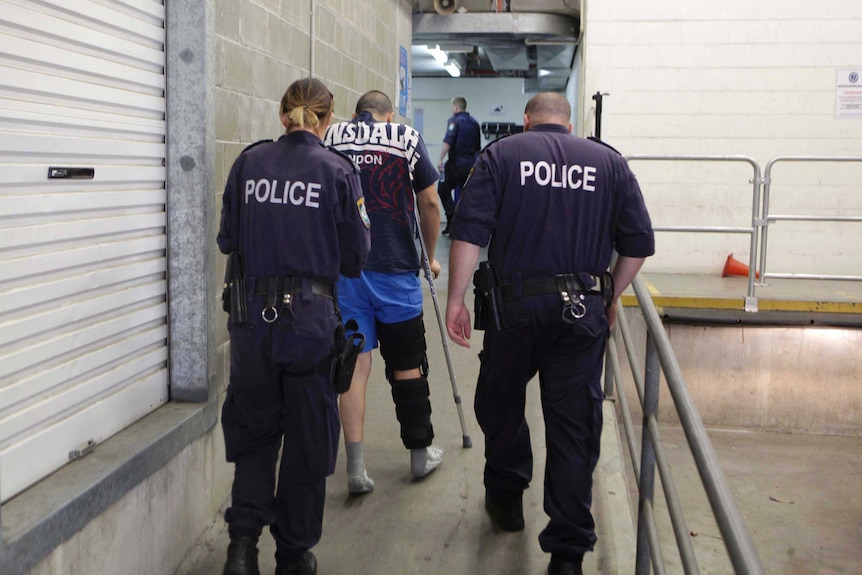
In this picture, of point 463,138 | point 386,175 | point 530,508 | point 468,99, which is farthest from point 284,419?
point 468,99

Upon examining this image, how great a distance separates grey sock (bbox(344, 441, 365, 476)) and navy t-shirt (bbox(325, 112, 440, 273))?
2.35ft

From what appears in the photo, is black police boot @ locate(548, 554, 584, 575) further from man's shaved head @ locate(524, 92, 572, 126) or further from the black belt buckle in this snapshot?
man's shaved head @ locate(524, 92, 572, 126)

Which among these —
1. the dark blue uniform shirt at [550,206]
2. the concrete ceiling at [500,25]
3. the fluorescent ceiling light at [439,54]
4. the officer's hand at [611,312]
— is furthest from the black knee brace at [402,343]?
the fluorescent ceiling light at [439,54]

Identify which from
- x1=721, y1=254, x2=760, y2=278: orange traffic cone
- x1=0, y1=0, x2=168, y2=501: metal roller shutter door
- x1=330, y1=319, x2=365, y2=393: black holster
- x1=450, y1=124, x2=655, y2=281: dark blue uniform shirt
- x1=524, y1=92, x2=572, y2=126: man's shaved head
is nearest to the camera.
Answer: x1=0, y1=0, x2=168, y2=501: metal roller shutter door

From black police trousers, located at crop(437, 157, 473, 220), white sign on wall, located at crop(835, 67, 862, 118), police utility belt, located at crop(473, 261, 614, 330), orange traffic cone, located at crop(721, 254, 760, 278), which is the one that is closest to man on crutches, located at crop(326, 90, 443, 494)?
police utility belt, located at crop(473, 261, 614, 330)

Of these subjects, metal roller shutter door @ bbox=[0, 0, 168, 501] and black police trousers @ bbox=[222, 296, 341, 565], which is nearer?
metal roller shutter door @ bbox=[0, 0, 168, 501]

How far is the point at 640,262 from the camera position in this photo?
10.1 feet

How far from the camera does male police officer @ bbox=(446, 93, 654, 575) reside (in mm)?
2891

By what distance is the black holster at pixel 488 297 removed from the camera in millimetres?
2947

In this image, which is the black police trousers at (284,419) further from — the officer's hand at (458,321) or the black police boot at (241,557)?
the officer's hand at (458,321)

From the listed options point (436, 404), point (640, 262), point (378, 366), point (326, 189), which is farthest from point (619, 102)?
point (326, 189)

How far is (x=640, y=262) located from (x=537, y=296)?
1.43 ft

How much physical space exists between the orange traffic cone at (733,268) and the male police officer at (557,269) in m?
5.49

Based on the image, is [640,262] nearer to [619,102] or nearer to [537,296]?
[537,296]
